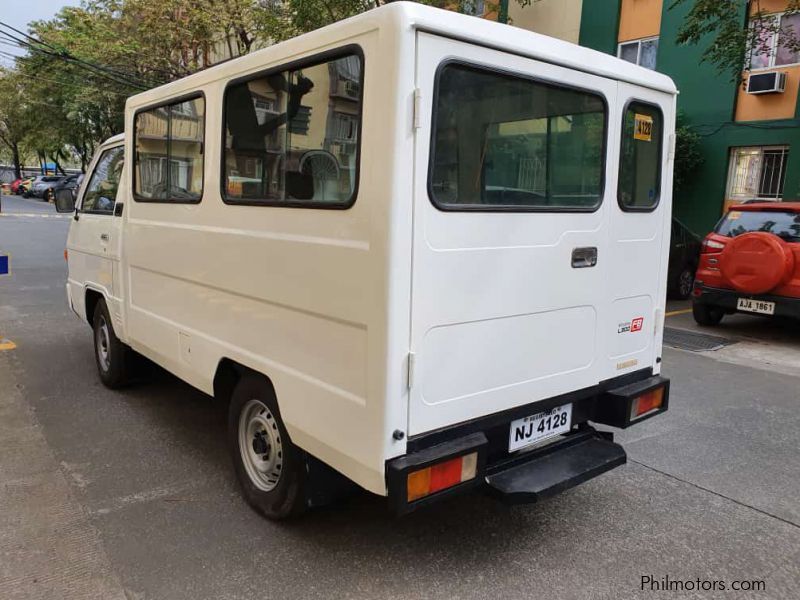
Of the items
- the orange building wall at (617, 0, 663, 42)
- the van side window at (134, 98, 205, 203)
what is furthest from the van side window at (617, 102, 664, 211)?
the orange building wall at (617, 0, 663, 42)

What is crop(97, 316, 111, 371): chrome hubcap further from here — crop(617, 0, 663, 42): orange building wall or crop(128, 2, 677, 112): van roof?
crop(617, 0, 663, 42): orange building wall

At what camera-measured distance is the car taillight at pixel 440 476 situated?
247 centimetres

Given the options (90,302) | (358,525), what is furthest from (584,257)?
(90,302)

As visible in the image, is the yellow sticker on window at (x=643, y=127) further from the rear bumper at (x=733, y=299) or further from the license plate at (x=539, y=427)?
the rear bumper at (x=733, y=299)

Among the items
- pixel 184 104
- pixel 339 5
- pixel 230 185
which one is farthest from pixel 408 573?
pixel 339 5

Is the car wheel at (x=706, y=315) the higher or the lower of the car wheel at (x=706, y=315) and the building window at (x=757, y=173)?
the lower

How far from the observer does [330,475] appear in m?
3.03

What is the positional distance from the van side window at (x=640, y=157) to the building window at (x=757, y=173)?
11.0 metres

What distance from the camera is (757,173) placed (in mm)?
13062

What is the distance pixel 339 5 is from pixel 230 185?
9954mm

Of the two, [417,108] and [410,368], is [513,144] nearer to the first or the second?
[417,108]

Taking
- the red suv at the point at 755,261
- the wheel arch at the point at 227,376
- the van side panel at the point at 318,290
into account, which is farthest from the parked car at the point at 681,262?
the van side panel at the point at 318,290

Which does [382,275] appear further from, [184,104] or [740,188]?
[740,188]

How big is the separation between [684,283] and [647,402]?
27.1ft
